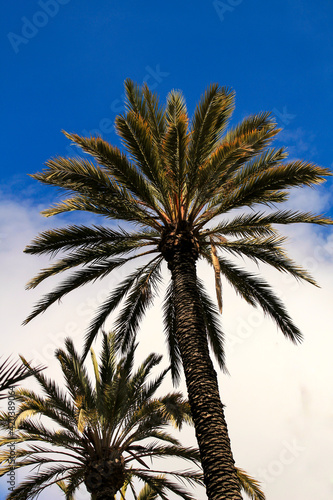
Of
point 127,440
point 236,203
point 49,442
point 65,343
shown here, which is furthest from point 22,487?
point 236,203

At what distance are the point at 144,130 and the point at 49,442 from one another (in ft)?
27.2

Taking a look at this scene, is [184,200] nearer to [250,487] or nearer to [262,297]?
[262,297]

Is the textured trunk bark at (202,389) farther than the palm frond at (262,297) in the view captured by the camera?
No

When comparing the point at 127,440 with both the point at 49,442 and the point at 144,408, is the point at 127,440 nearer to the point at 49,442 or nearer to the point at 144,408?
→ the point at 144,408

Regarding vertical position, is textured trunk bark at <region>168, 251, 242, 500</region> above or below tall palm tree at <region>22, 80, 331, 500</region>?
below

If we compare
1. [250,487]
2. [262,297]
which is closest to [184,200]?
[262,297]

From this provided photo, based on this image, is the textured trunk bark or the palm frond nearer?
the textured trunk bark

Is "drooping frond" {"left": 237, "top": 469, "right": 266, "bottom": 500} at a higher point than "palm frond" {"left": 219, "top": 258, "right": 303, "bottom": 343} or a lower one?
lower

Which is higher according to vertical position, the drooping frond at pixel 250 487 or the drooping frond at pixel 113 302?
the drooping frond at pixel 113 302

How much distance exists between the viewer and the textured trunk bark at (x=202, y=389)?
23.2 feet

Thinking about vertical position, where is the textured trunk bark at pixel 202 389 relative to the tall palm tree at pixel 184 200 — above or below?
below

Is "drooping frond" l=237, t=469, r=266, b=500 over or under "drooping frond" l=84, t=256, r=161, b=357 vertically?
under

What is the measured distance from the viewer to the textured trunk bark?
23.2 ft

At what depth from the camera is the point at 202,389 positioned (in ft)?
26.2
